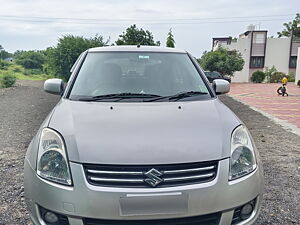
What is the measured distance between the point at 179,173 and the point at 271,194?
1904 mm

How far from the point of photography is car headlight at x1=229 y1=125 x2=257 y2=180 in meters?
1.89

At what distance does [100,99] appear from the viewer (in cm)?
262

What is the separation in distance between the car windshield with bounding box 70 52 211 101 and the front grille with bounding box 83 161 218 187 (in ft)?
3.45

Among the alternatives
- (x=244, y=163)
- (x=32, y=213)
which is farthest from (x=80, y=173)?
(x=244, y=163)

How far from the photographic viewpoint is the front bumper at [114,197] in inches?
65.5

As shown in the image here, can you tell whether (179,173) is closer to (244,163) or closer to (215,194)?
(215,194)

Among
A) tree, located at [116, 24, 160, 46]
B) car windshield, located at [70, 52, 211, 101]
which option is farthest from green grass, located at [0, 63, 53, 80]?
car windshield, located at [70, 52, 211, 101]

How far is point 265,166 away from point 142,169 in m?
2.89

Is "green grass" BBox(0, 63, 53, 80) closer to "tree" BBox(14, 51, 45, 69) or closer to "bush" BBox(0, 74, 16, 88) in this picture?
"bush" BBox(0, 74, 16, 88)

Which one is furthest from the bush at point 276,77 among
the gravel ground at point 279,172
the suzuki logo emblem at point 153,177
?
the suzuki logo emblem at point 153,177

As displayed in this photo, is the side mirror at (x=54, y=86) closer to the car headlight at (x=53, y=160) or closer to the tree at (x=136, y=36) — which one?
the car headlight at (x=53, y=160)

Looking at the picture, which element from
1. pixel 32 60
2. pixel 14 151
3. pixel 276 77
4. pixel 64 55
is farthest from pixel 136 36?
pixel 32 60

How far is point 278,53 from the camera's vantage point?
124 ft

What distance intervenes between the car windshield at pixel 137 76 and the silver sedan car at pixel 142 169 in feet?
1.34
